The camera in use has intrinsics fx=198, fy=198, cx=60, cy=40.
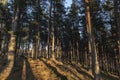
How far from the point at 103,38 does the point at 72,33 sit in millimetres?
7210

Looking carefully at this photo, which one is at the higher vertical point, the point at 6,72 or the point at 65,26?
the point at 65,26

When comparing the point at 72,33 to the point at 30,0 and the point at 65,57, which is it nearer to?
the point at 65,57

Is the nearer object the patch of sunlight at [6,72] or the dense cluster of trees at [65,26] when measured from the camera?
the patch of sunlight at [6,72]

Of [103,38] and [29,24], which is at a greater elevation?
[29,24]

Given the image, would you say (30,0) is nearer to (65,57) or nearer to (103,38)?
(103,38)

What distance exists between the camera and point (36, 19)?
3241 centimetres

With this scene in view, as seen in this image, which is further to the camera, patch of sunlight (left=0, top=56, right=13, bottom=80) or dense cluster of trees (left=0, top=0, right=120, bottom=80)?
dense cluster of trees (left=0, top=0, right=120, bottom=80)

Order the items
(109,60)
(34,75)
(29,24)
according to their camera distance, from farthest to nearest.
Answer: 1. (109,60)
2. (29,24)
3. (34,75)

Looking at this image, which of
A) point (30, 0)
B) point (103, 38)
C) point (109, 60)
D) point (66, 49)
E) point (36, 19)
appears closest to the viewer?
point (30, 0)

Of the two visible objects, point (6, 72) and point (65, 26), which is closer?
point (6, 72)

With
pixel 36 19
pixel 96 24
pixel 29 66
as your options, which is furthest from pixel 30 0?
pixel 96 24

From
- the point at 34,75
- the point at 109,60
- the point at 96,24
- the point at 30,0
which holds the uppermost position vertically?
the point at 30,0

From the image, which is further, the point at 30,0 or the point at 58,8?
the point at 58,8

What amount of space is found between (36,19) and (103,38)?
51.1ft
